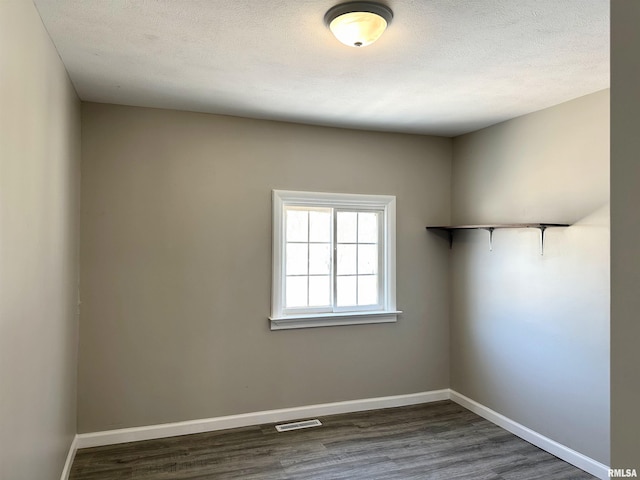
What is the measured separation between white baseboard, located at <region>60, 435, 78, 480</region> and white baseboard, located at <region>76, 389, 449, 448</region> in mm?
57

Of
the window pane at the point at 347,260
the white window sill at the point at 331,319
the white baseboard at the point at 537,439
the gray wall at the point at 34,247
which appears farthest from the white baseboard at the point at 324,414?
the window pane at the point at 347,260

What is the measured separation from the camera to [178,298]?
3361 millimetres

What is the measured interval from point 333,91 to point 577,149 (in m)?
1.71

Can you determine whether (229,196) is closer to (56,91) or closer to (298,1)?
(56,91)

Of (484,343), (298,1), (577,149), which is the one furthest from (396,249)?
(298,1)

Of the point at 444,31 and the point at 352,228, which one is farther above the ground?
the point at 444,31

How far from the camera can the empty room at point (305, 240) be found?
1.96 m

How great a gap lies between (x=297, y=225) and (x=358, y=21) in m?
2.09

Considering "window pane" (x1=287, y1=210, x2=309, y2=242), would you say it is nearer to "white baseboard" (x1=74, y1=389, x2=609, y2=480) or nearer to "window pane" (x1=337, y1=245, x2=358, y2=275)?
"window pane" (x1=337, y1=245, x2=358, y2=275)

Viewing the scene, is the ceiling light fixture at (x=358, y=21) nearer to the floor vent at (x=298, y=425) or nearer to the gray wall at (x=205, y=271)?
the gray wall at (x=205, y=271)

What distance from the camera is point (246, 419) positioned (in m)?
3.52

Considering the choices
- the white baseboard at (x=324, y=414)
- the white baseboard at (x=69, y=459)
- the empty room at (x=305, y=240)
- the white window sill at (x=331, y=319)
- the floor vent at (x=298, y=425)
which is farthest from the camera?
the white window sill at (x=331, y=319)

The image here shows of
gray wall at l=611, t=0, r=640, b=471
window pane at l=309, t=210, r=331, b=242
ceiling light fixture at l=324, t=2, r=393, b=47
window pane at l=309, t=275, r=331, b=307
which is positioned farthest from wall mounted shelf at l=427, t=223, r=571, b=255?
gray wall at l=611, t=0, r=640, b=471

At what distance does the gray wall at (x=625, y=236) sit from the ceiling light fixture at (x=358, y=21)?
1.16 metres
